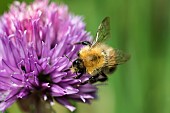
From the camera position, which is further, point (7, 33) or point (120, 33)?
point (120, 33)

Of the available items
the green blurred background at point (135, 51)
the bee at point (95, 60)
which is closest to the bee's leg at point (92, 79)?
the bee at point (95, 60)

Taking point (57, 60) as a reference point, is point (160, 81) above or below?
below

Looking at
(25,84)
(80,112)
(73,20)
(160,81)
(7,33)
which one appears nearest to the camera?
(25,84)

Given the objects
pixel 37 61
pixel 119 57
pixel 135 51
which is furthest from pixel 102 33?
pixel 135 51

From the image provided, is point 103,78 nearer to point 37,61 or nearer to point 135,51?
point 37,61

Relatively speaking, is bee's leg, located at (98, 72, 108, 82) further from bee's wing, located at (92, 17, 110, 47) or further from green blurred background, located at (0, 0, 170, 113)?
green blurred background, located at (0, 0, 170, 113)

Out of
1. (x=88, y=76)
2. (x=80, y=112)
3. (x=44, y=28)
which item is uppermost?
(x=44, y=28)

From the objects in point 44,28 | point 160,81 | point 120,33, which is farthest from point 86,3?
point 44,28

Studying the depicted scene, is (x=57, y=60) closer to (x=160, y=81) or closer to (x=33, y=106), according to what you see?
(x=33, y=106)
